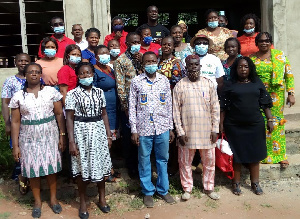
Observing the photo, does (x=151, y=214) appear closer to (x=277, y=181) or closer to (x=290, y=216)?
(x=290, y=216)

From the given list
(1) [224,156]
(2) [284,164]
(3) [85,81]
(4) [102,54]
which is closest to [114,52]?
(4) [102,54]

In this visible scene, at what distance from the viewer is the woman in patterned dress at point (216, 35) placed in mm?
4686

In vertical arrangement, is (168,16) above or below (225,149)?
above

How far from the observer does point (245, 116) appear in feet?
12.8

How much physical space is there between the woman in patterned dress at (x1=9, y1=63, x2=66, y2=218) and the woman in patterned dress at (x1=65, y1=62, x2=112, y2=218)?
0.25 m

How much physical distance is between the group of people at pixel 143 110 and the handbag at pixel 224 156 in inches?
3.0

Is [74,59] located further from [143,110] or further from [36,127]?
[143,110]

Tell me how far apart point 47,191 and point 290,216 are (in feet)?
9.78

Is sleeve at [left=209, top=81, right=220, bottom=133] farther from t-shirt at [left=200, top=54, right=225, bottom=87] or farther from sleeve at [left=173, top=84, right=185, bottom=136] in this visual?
sleeve at [left=173, top=84, right=185, bottom=136]

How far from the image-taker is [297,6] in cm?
630

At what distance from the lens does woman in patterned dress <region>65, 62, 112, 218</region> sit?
345 cm

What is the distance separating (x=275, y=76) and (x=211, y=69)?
850 millimetres

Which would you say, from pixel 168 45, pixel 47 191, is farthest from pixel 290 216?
pixel 47 191

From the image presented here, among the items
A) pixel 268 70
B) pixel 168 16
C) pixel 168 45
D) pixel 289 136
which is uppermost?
pixel 168 16
